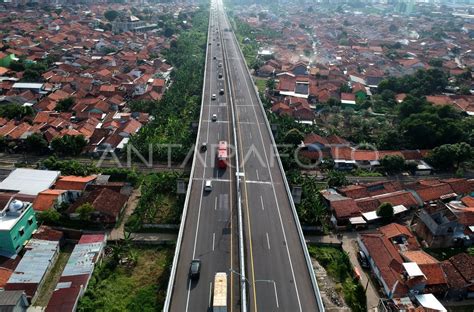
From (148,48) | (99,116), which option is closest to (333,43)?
(148,48)

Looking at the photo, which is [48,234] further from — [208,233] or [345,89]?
[345,89]

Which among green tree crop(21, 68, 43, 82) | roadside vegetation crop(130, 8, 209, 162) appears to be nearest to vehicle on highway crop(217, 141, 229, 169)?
roadside vegetation crop(130, 8, 209, 162)

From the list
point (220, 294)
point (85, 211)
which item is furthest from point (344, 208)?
point (85, 211)

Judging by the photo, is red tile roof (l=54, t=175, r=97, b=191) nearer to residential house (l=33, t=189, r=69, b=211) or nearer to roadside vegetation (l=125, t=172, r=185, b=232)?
residential house (l=33, t=189, r=69, b=211)

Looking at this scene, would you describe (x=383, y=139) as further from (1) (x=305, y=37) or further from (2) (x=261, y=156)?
(1) (x=305, y=37)

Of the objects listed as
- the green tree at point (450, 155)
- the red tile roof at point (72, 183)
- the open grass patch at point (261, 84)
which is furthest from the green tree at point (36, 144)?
the green tree at point (450, 155)

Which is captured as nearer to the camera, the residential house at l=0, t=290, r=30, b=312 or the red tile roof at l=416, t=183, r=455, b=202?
the residential house at l=0, t=290, r=30, b=312

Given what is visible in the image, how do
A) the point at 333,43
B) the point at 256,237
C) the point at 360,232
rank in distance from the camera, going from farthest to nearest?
the point at 333,43 < the point at 360,232 < the point at 256,237

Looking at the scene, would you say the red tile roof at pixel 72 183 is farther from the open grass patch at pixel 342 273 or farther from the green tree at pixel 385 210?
the green tree at pixel 385 210
